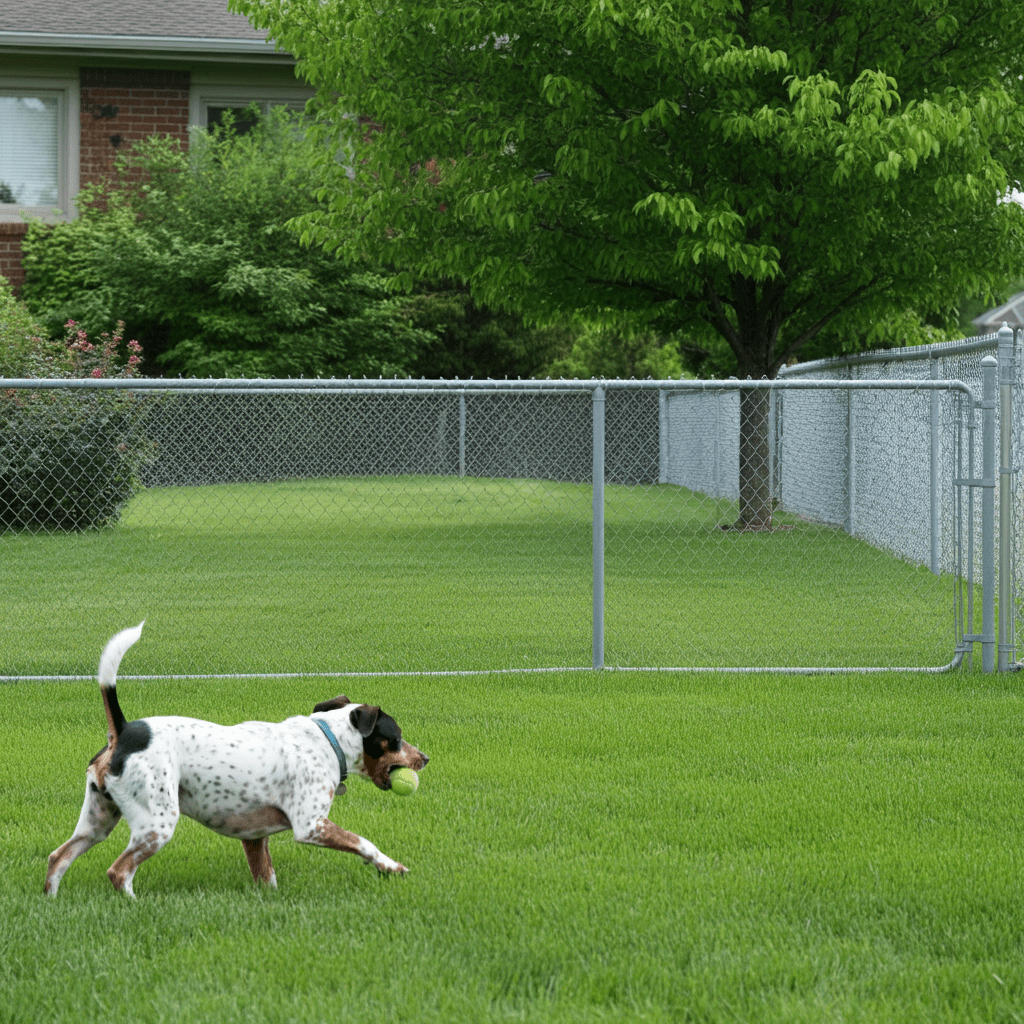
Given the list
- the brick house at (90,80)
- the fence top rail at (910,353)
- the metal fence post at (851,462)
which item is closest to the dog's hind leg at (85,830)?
the fence top rail at (910,353)

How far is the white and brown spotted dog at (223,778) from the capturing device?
11.7ft

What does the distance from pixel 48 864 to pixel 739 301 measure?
42.4 feet

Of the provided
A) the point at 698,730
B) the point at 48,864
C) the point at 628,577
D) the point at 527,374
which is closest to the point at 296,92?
the point at 527,374

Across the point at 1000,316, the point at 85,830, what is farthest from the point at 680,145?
the point at 1000,316

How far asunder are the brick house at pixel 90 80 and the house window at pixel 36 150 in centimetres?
2

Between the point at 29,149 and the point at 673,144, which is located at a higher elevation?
the point at 29,149

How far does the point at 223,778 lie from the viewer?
368 centimetres

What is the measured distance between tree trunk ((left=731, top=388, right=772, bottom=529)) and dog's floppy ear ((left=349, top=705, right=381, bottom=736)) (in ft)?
37.3

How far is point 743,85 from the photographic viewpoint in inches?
514

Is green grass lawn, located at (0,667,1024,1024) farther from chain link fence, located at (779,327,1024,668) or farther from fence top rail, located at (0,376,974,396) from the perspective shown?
fence top rail, located at (0,376,974,396)

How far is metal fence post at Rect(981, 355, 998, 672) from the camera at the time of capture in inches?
279

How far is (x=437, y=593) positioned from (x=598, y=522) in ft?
11.0

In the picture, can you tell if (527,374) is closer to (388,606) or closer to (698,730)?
(388,606)

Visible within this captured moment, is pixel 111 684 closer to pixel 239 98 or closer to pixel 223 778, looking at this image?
pixel 223 778
